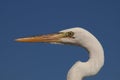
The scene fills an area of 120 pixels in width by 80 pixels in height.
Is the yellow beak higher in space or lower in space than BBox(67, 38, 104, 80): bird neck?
higher

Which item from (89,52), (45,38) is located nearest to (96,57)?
(89,52)

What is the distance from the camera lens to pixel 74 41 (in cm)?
797

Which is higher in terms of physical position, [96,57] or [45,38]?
[45,38]

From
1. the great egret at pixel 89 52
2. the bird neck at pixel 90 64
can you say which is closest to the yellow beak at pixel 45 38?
the great egret at pixel 89 52

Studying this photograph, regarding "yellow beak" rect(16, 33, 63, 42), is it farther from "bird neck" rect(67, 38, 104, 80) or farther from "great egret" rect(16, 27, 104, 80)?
"bird neck" rect(67, 38, 104, 80)

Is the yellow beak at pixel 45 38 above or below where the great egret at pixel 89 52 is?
above

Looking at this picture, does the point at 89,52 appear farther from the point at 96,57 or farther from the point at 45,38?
the point at 45,38

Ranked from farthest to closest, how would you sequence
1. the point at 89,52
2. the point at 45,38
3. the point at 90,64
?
the point at 45,38 → the point at 89,52 → the point at 90,64

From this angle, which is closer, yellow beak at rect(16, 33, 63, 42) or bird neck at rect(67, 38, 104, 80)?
bird neck at rect(67, 38, 104, 80)

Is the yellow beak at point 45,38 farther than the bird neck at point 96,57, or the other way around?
the yellow beak at point 45,38

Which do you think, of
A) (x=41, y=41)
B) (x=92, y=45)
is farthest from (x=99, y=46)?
(x=41, y=41)

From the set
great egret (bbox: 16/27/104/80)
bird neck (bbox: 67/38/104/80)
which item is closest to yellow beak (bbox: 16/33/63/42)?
great egret (bbox: 16/27/104/80)

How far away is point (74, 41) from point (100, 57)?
67 cm

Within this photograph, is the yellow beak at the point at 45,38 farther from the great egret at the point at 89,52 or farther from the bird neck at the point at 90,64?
the bird neck at the point at 90,64
